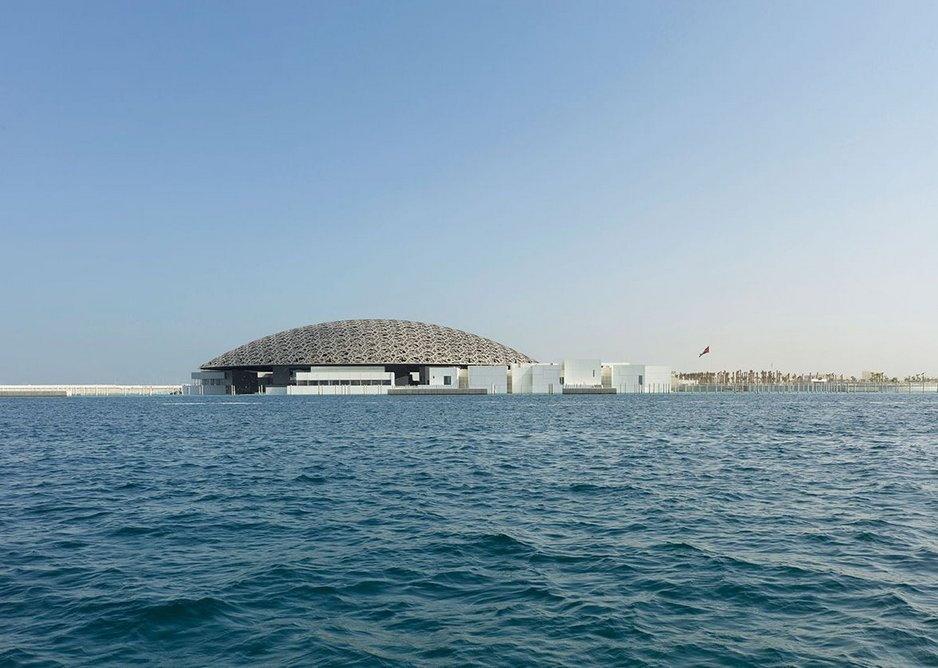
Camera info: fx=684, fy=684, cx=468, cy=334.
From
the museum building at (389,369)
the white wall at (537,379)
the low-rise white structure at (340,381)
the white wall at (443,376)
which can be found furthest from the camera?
the white wall at (443,376)

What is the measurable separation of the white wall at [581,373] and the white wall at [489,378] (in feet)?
50.2

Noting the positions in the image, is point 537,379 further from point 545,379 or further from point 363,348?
point 363,348

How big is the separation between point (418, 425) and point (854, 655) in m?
48.9

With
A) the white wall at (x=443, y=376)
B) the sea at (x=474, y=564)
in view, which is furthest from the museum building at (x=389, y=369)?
the sea at (x=474, y=564)

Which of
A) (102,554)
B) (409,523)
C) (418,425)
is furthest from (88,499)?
(418,425)

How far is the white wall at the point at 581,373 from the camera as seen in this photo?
161000 mm

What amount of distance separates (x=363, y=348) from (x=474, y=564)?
164m

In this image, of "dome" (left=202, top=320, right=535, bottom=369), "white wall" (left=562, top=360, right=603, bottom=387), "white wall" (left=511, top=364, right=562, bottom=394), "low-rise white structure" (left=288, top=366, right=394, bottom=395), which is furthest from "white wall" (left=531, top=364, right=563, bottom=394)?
"low-rise white structure" (left=288, top=366, right=394, bottom=395)

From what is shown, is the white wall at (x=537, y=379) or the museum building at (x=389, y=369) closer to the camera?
the white wall at (x=537, y=379)

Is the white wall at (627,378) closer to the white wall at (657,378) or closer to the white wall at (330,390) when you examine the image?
the white wall at (657,378)

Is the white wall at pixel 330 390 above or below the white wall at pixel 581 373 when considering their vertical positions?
below

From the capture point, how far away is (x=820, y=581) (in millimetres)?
11953

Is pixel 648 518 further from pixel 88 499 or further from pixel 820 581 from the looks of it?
pixel 88 499

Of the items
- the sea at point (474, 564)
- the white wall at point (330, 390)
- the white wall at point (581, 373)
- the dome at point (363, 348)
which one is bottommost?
the sea at point (474, 564)
